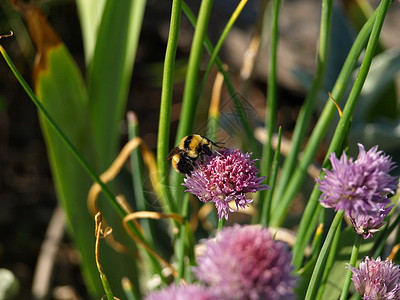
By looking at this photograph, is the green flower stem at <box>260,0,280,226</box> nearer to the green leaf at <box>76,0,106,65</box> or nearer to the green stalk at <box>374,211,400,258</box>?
the green stalk at <box>374,211,400,258</box>

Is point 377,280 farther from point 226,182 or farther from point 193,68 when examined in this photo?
point 193,68

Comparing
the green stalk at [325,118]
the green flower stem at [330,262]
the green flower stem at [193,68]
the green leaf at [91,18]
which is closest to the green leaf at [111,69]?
the green leaf at [91,18]

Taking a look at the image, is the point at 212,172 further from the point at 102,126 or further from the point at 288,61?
the point at 288,61

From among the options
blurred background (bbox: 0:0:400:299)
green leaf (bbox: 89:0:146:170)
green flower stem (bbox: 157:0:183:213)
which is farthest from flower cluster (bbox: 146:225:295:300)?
blurred background (bbox: 0:0:400:299)

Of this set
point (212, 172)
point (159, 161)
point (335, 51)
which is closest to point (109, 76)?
point (159, 161)

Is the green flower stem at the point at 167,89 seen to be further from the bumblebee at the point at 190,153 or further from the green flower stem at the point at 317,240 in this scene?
the green flower stem at the point at 317,240

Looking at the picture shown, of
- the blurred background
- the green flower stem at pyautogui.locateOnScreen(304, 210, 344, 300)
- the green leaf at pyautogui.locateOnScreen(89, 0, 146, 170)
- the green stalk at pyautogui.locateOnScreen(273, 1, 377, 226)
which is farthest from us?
the blurred background
